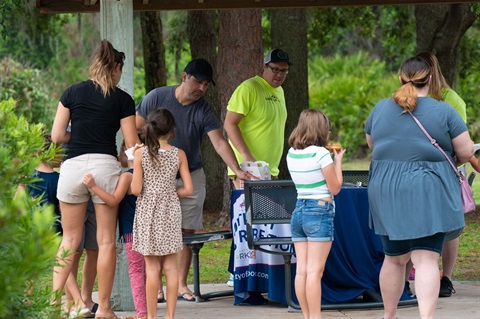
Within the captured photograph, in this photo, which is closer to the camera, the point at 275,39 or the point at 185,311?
the point at 185,311

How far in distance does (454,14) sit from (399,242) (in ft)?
32.3

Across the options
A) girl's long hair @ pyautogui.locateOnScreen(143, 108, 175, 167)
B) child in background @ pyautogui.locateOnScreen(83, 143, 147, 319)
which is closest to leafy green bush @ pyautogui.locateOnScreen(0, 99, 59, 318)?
girl's long hair @ pyautogui.locateOnScreen(143, 108, 175, 167)

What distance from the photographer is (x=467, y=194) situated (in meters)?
7.21

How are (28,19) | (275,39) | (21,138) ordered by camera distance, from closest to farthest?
(21,138) < (275,39) < (28,19)

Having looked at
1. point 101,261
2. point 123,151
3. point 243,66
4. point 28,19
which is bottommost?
point 101,261

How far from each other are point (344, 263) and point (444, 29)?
875 centimetres

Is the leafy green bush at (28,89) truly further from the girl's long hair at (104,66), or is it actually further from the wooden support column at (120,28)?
the girl's long hair at (104,66)

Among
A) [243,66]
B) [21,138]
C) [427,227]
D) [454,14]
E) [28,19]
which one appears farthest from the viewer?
[28,19]

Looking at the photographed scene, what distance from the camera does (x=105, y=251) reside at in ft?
22.9

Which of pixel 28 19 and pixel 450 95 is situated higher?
pixel 28 19

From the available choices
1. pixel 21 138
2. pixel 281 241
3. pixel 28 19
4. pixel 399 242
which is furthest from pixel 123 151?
pixel 28 19

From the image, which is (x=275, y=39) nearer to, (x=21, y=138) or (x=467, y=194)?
(x=467, y=194)

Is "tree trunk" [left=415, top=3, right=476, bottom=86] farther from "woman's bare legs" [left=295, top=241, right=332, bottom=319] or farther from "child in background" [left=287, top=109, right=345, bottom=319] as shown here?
"woman's bare legs" [left=295, top=241, right=332, bottom=319]

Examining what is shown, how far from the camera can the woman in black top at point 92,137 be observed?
6.79 metres
